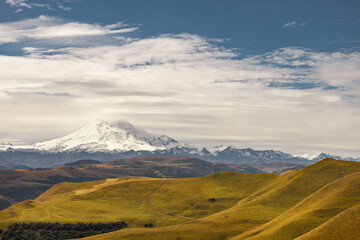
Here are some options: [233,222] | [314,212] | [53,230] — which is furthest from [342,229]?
[53,230]

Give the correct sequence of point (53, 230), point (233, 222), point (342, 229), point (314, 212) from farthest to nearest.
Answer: point (53, 230), point (233, 222), point (314, 212), point (342, 229)

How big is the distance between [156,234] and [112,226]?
168 feet

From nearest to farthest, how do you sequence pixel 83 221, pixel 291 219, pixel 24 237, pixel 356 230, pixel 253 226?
pixel 356 230
pixel 291 219
pixel 253 226
pixel 24 237
pixel 83 221

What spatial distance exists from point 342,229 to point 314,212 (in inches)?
1416

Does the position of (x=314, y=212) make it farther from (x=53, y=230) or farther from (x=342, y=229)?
(x=53, y=230)

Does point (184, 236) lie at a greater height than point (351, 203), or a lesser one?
lesser

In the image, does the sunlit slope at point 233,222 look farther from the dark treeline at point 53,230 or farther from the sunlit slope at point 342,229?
the sunlit slope at point 342,229

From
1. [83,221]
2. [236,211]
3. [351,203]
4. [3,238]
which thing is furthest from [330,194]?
[3,238]

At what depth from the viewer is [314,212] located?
124938mm

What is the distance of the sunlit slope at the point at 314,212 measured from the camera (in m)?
116

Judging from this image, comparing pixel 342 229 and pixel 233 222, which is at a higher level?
pixel 342 229

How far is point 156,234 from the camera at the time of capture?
14538cm

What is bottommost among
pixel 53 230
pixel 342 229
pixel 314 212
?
pixel 53 230

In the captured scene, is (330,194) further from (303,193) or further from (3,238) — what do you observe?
(3,238)
